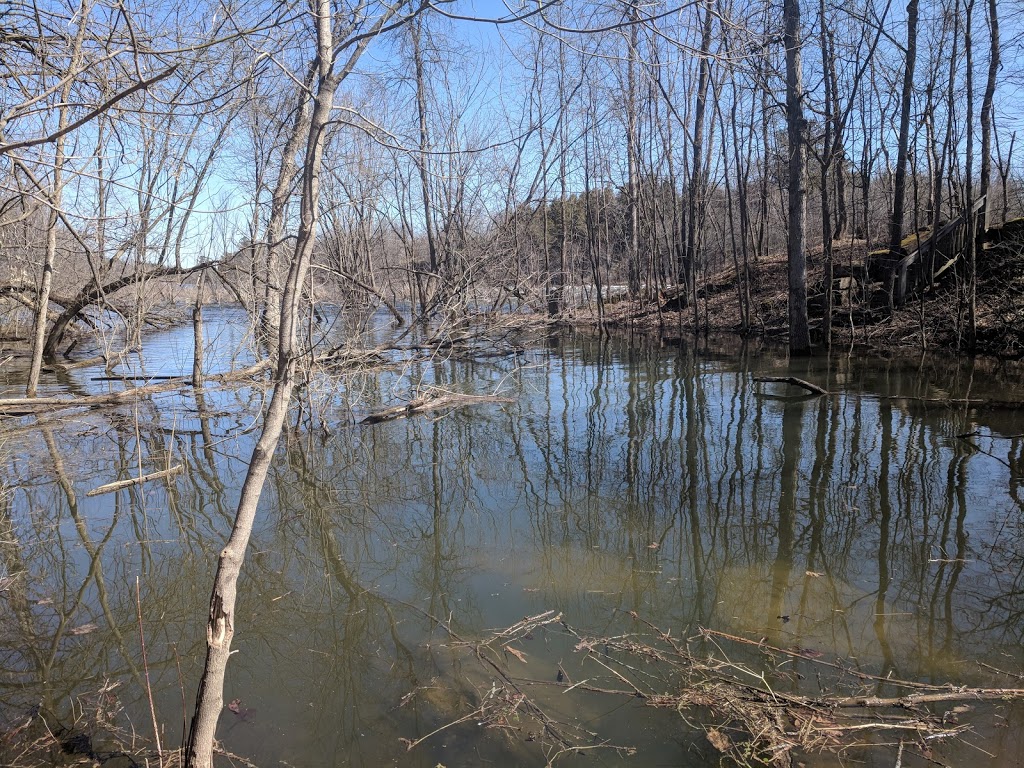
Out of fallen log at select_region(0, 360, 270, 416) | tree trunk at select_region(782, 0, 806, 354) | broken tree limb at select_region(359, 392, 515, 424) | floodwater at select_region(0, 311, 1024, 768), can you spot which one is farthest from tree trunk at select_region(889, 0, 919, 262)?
fallen log at select_region(0, 360, 270, 416)

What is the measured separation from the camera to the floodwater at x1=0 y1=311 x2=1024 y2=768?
10.6 ft

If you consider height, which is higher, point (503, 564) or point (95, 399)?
point (95, 399)

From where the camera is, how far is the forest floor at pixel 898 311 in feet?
42.6

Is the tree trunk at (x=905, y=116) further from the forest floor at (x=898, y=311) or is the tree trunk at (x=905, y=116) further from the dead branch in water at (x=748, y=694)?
the dead branch in water at (x=748, y=694)

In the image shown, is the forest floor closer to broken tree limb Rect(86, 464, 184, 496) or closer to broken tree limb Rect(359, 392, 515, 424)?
broken tree limb Rect(359, 392, 515, 424)

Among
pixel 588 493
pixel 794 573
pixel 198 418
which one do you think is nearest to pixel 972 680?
pixel 794 573

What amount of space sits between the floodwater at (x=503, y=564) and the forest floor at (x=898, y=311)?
459 cm

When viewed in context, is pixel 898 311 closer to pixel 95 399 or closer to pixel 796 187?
pixel 796 187

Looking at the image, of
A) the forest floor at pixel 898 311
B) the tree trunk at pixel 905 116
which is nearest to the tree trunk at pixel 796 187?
the forest floor at pixel 898 311

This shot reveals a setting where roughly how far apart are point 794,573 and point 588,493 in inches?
85.9

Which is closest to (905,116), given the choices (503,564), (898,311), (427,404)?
(898,311)

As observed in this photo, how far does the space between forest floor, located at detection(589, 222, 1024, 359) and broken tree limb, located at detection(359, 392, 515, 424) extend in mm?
8805

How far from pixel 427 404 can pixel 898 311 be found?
12.4 metres

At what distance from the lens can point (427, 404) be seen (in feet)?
34.0
